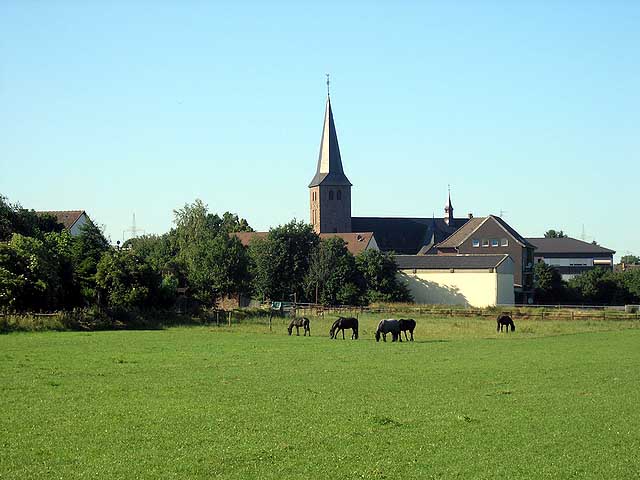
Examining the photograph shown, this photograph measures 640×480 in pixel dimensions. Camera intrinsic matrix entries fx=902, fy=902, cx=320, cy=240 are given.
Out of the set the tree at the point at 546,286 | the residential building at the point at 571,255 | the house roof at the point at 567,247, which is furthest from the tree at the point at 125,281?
the house roof at the point at 567,247

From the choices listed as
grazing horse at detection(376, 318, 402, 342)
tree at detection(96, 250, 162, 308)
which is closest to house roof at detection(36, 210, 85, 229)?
tree at detection(96, 250, 162, 308)

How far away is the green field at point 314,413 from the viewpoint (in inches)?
517

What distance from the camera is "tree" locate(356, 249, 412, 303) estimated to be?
269 ft

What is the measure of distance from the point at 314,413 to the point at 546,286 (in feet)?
261

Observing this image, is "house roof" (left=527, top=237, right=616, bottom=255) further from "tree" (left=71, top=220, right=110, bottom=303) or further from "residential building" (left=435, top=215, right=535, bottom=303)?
"tree" (left=71, top=220, right=110, bottom=303)

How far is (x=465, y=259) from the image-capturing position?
8662 centimetres

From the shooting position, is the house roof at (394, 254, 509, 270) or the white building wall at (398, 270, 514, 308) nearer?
the white building wall at (398, 270, 514, 308)

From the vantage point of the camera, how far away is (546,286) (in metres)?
93.4

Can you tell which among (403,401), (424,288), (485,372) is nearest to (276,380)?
(403,401)

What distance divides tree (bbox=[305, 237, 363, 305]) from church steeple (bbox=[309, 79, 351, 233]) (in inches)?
1666

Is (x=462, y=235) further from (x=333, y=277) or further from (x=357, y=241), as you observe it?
(x=333, y=277)

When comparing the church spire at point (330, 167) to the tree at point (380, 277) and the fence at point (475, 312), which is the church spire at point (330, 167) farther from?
the fence at point (475, 312)

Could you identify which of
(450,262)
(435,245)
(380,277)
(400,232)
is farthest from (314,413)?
(400,232)

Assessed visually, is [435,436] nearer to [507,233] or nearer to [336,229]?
[507,233]
